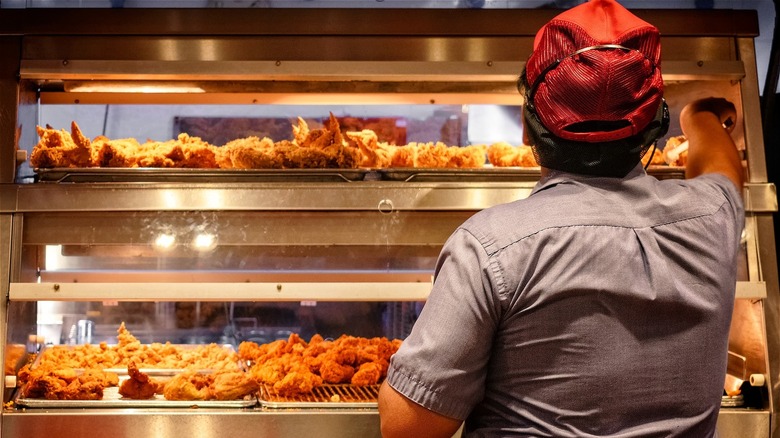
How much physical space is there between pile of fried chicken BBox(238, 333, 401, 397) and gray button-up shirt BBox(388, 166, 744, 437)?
1.32 metres

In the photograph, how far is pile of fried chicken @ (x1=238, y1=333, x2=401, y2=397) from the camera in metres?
2.73

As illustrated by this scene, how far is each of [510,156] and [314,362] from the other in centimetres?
111

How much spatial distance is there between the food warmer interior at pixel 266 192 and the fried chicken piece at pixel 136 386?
0.04 meters

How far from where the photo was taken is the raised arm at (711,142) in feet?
6.62

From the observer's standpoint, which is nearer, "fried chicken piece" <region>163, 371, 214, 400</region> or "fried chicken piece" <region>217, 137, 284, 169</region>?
"fried chicken piece" <region>163, 371, 214, 400</region>

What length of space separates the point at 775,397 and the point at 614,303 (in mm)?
1731

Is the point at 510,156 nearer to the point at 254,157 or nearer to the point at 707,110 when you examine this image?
the point at 707,110

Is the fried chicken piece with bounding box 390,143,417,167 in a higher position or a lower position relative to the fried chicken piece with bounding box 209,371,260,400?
higher

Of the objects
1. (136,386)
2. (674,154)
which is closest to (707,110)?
(674,154)

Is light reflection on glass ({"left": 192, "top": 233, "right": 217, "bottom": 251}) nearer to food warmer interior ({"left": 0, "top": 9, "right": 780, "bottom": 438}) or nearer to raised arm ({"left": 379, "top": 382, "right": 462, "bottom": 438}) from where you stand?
food warmer interior ({"left": 0, "top": 9, "right": 780, "bottom": 438})

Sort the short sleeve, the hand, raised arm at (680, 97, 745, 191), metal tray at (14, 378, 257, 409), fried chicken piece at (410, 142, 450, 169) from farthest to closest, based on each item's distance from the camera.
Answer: fried chicken piece at (410, 142, 450, 169)
metal tray at (14, 378, 257, 409)
the hand
raised arm at (680, 97, 745, 191)
the short sleeve

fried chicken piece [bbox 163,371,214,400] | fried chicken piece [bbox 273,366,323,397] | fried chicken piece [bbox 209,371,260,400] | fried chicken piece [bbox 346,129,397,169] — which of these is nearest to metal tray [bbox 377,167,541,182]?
fried chicken piece [bbox 346,129,397,169]

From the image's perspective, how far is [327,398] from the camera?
2.69 meters

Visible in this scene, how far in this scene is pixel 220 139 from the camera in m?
3.40
